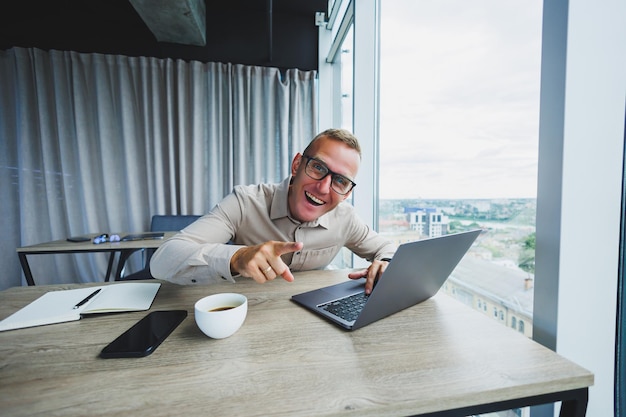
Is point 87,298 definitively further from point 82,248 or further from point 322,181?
point 82,248

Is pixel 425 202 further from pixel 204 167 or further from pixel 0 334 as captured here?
pixel 204 167

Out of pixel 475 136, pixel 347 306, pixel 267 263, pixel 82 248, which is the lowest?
pixel 82 248

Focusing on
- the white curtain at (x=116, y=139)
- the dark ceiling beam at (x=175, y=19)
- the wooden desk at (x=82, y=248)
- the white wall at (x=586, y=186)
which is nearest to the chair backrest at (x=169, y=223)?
the white curtain at (x=116, y=139)

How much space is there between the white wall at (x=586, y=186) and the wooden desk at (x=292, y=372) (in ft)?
0.58

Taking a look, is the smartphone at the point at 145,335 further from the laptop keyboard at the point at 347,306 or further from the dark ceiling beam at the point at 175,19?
the dark ceiling beam at the point at 175,19

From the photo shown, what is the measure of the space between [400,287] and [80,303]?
857 mm

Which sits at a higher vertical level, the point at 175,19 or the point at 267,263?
the point at 175,19

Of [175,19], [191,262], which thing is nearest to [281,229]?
[191,262]

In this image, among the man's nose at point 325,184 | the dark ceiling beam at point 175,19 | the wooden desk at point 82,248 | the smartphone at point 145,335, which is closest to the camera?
the smartphone at point 145,335

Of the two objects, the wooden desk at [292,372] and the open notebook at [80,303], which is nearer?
the wooden desk at [292,372]

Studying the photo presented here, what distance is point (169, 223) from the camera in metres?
2.76

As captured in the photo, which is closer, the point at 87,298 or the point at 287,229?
the point at 87,298

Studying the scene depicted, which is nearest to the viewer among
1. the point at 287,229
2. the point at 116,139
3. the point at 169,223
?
the point at 287,229

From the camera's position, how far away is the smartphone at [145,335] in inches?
20.5
